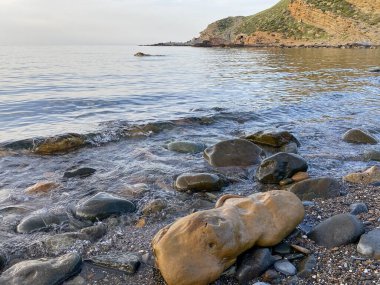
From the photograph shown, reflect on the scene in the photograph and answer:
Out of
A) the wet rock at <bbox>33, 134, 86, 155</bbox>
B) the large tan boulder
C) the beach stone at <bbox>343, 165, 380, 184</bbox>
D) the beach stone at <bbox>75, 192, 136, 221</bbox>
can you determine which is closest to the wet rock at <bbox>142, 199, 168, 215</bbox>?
the beach stone at <bbox>75, 192, 136, 221</bbox>

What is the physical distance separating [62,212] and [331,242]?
336 centimetres

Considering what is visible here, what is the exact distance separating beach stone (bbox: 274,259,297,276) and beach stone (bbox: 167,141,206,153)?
14.3 ft

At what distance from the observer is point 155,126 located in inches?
394

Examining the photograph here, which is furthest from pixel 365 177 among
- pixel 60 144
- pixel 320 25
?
pixel 320 25

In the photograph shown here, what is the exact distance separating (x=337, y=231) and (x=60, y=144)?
6.27 meters

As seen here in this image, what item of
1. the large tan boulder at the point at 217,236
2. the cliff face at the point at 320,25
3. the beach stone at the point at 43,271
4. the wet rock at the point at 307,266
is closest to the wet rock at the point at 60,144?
the beach stone at the point at 43,271

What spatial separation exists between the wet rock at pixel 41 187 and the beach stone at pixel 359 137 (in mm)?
6281

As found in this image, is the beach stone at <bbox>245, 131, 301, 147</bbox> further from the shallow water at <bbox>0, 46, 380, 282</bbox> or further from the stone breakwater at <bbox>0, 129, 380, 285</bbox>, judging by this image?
the stone breakwater at <bbox>0, 129, 380, 285</bbox>

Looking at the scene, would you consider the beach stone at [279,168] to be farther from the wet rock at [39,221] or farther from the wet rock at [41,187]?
the wet rock at [41,187]

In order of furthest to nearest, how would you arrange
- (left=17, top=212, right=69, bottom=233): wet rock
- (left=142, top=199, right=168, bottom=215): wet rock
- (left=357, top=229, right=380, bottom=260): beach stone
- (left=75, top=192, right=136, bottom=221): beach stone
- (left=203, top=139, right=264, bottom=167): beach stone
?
(left=203, top=139, right=264, bottom=167): beach stone, (left=142, top=199, right=168, bottom=215): wet rock, (left=75, top=192, right=136, bottom=221): beach stone, (left=17, top=212, right=69, bottom=233): wet rock, (left=357, top=229, right=380, bottom=260): beach stone

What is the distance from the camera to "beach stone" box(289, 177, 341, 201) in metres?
5.22

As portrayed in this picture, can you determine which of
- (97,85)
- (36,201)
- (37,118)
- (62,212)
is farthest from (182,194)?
(97,85)

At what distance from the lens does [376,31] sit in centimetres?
6956

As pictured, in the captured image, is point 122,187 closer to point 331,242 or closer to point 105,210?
point 105,210
